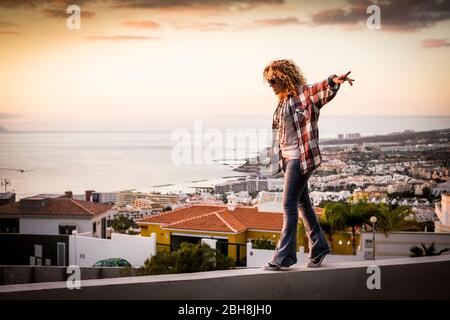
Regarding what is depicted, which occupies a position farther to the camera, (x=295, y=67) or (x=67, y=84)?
(x=67, y=84)

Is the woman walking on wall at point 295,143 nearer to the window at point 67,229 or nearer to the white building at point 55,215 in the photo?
the white building at point 55,215

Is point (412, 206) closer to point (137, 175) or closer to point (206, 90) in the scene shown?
point (206, 90)

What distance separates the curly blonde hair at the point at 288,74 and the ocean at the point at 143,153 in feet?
17.0

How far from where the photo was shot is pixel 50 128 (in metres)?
12.4

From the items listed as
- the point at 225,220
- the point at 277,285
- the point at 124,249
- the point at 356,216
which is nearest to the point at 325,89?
the point at 277,285

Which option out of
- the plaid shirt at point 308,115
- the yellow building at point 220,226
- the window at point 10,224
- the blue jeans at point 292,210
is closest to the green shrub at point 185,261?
the blue jeans at point 292,210

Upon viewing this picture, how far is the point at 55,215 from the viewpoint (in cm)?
1581

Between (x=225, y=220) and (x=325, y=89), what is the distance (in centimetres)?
1247

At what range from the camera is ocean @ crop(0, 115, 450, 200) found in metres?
8.22

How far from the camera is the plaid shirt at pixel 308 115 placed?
1.85m

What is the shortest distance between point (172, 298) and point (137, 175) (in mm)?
10045

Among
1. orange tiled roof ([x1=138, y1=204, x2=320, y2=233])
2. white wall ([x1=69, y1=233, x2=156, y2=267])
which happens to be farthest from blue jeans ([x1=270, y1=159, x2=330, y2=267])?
orange tiled roof ([x1=138, y1=204, x2=320, y2=233])

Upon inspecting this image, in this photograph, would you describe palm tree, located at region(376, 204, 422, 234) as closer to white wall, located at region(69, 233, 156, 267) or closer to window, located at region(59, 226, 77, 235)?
white wall, located at region(69, 233, 156, 267)
